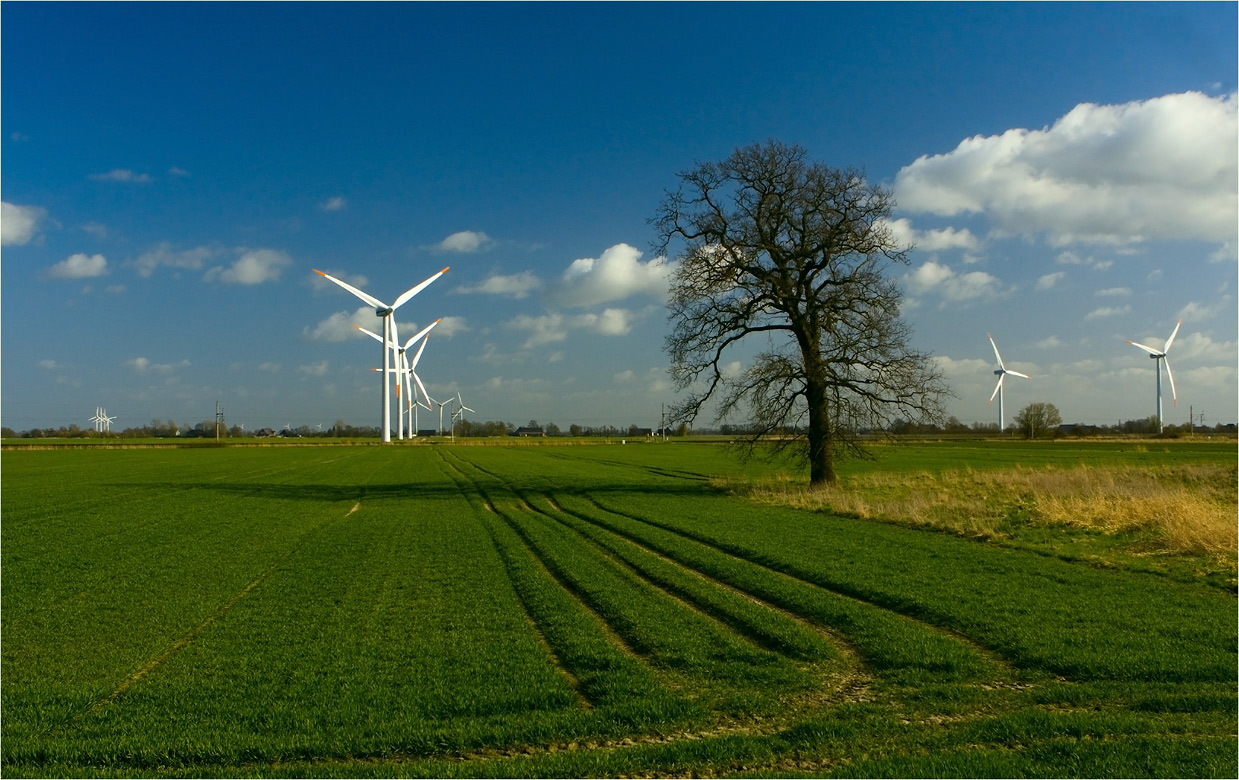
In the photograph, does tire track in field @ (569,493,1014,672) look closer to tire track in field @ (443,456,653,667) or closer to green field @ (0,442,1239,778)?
green field @ (0,442,1239,778)

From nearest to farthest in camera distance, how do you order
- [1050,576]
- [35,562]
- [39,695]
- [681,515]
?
[39,695] < [1050,576] < [35,562] < [681,515]


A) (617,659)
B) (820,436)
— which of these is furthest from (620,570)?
(820,436)

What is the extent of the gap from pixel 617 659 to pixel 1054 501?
71.0 feet

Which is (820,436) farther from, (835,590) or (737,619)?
(737,619)

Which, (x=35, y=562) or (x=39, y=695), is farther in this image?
(x=35, y=562)

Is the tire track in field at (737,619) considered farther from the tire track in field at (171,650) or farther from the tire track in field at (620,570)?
the tire track in field at (171,650)

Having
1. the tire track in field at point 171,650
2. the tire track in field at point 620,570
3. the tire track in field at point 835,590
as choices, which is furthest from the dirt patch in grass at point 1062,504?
the tire track in field at point 171,650

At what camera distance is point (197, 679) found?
10320 mm

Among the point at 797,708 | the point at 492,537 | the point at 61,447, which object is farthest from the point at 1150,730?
the point at 61,447

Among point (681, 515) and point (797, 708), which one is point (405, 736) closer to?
point (797, 708)

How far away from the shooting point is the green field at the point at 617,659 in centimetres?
786

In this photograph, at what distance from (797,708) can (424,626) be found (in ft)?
21.6

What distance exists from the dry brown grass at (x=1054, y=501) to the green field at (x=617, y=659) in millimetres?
2290

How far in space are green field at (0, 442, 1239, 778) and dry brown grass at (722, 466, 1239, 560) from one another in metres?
2.29
